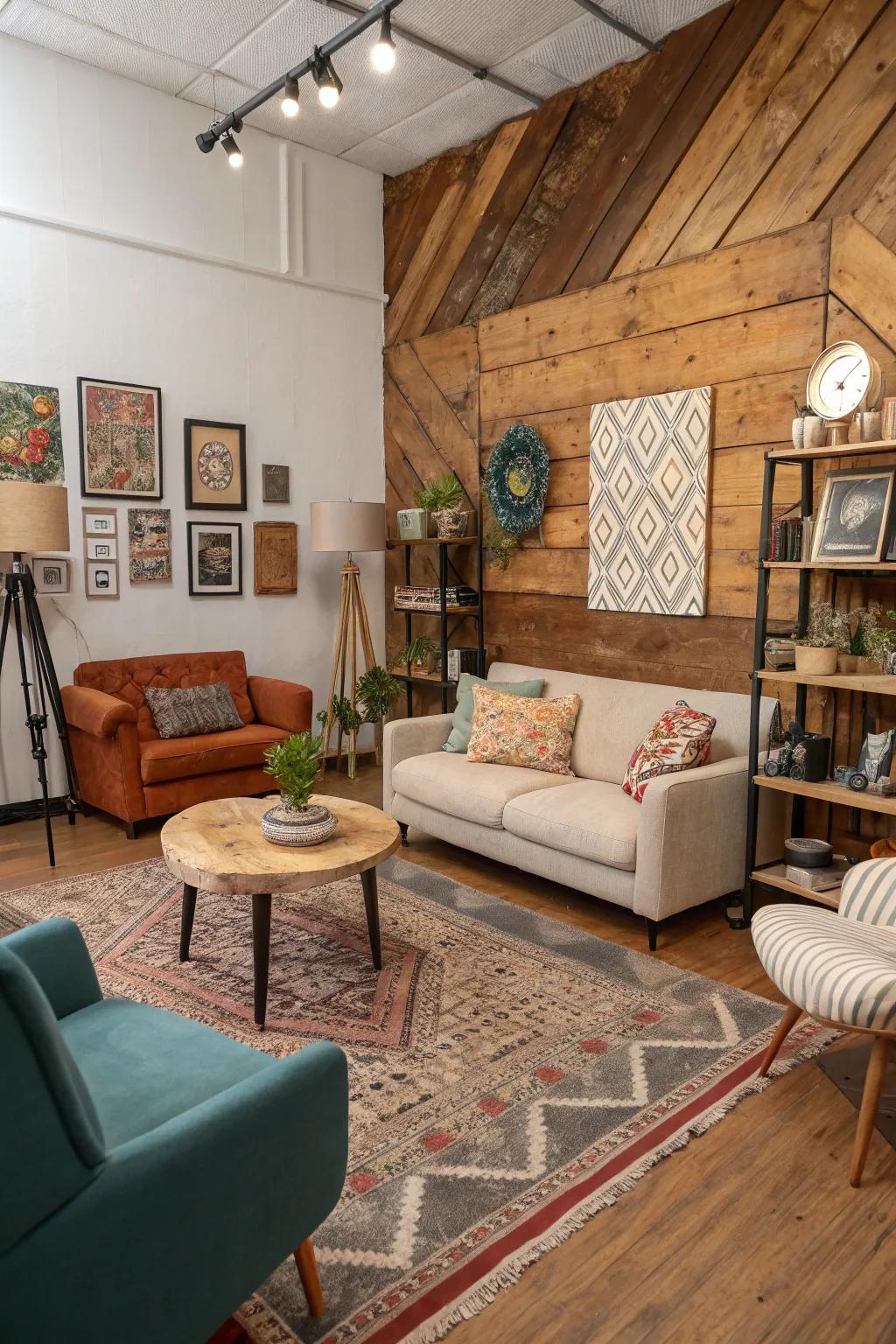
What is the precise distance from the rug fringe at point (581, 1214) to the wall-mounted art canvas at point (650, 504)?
7.31 feet

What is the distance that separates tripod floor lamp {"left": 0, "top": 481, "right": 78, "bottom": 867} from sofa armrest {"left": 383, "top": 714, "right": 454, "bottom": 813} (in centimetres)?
152

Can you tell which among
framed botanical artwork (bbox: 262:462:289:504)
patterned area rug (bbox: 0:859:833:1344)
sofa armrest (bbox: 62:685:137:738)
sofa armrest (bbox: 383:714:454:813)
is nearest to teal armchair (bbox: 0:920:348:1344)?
patterned area rug (bbox: 0:859:833:1344)

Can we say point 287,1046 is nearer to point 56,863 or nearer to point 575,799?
point 575,799

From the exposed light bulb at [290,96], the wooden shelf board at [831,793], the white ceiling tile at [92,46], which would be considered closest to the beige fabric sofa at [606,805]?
the wooden shelf board at [831,793]

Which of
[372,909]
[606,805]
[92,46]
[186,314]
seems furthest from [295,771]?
[92,46]

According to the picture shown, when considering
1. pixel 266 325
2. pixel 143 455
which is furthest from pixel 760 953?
pixel 266 325

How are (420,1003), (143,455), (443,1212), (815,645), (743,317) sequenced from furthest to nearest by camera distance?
(143,455)
(743,317)
(815,645)
(420,1003)
(443,1212)

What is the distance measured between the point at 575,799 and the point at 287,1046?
1.50 metres

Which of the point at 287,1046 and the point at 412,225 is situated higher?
the point at 412,225

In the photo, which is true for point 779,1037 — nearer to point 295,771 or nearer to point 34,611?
point 295,771

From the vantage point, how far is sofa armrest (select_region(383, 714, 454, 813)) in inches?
172

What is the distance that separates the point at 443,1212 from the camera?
1950 millimetres

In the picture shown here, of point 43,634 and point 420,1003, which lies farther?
point 43,634

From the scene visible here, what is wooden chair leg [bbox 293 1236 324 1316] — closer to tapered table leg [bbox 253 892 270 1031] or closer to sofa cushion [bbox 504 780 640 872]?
tapered table leg [bbox 253 892 270 1031]
